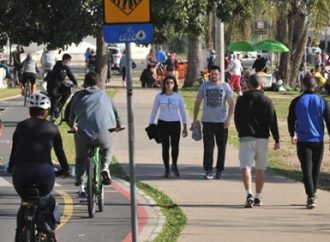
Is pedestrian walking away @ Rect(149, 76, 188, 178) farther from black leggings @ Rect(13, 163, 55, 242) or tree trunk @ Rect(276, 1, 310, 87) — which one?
tree trunk @ Rect(276, 1, 310, 87)

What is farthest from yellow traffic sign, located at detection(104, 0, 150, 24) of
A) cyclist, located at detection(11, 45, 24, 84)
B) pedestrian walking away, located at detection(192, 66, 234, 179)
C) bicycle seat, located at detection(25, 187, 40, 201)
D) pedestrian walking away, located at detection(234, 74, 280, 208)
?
cyclist, located at detection(11, 45, 24, 84)

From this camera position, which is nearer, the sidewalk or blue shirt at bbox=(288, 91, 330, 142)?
the sidewalk

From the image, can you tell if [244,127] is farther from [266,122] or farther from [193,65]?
[193,65]

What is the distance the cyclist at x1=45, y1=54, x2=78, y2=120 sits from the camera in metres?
21.0

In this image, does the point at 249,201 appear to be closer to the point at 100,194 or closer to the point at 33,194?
the point at 100,194

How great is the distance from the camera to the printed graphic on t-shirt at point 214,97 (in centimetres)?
1359

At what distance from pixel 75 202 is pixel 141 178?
2345 mm

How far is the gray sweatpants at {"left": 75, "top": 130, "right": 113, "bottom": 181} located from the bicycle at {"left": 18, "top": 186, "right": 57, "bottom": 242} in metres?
3.28

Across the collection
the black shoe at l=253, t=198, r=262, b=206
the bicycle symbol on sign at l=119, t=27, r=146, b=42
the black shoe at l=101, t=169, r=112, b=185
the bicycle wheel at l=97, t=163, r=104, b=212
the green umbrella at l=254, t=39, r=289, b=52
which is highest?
the bicycle symbol on sign at l=119, t=27, r=146, b=42

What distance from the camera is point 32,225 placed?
295 inches

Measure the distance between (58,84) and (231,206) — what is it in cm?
1065

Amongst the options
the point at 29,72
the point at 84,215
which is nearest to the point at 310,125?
the point at 84,215

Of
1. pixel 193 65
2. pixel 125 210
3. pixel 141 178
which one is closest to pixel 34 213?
pixel 125 210

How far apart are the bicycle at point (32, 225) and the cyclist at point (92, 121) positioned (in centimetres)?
331
